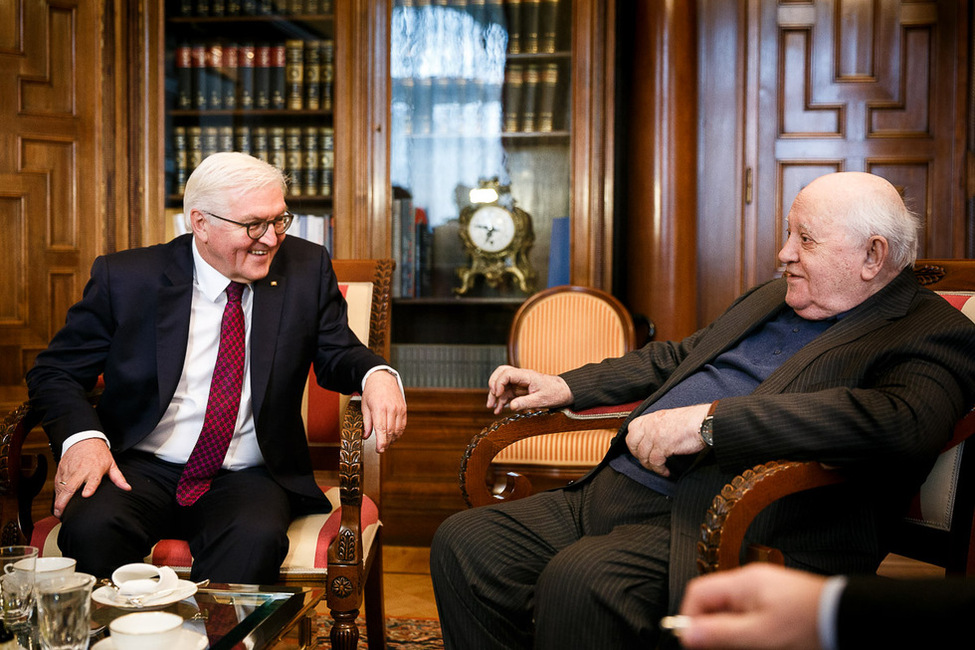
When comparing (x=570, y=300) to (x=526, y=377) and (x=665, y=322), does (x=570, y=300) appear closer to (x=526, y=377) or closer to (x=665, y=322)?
(x=665, y=322)

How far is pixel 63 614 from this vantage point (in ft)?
3.65

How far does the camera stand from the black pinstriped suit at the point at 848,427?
4.37 feet

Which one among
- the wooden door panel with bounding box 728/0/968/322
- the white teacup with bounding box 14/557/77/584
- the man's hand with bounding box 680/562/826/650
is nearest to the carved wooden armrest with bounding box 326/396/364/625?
the white teacup with bounding box 14/557/77/584

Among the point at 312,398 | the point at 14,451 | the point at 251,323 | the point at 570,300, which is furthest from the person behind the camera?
the point at 570,300

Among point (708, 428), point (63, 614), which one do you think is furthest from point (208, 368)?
point (708, 428)

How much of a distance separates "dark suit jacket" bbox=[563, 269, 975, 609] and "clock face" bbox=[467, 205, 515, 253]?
1851 millimetres

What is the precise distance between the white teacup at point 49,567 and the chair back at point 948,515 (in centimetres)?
145

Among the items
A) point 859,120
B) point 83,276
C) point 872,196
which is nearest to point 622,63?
point 859,120

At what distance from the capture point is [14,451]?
1.75m

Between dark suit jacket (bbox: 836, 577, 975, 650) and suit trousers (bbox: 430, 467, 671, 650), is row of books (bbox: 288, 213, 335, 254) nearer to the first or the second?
suit trousers (bbox: 430, 467, 671, 650)

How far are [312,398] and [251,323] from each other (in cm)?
33

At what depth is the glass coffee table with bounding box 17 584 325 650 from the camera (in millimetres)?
1221

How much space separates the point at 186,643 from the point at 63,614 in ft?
0.53

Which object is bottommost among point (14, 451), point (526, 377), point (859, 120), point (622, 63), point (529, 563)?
point (529, 563)
